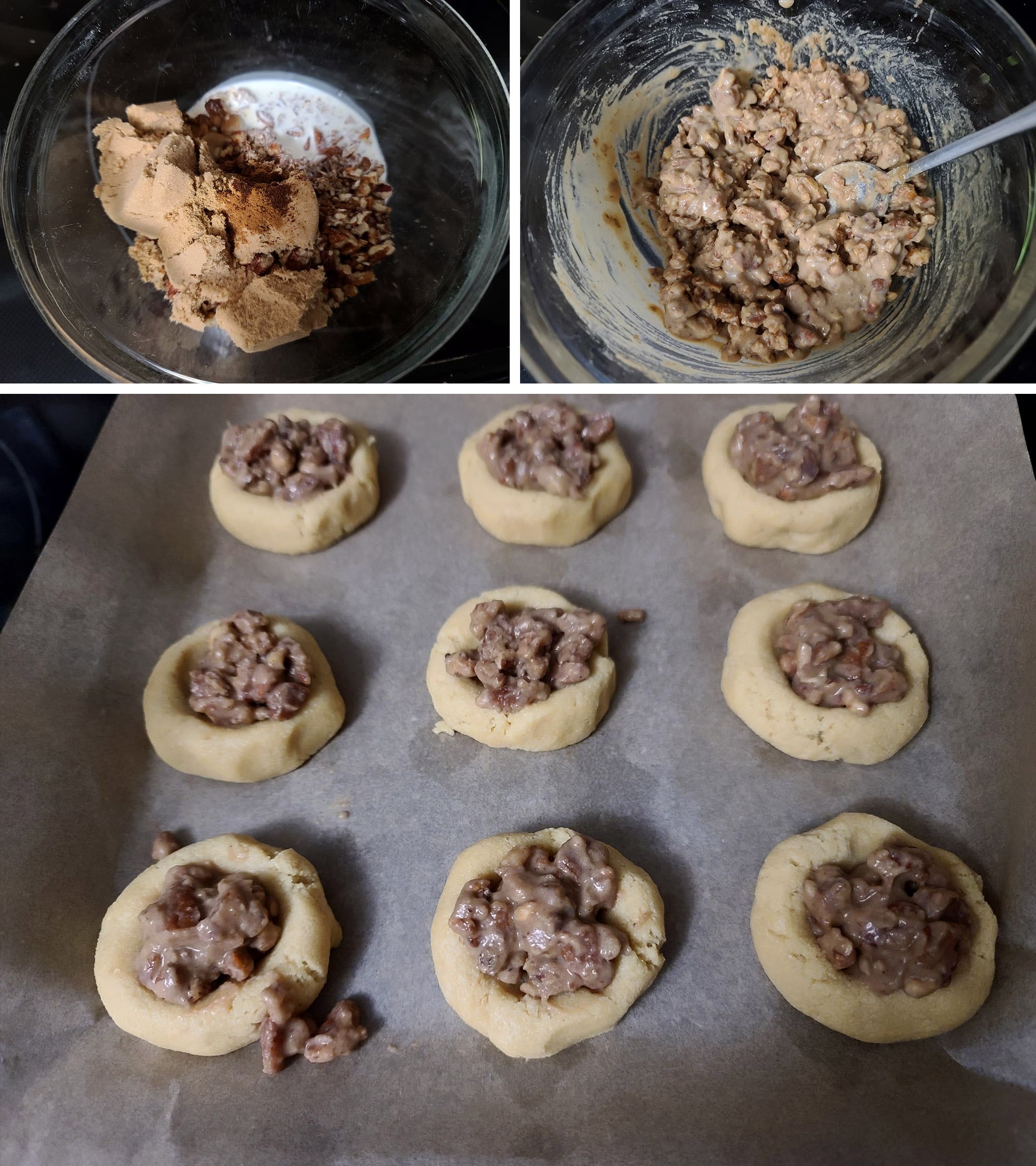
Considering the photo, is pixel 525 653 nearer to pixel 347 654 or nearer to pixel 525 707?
pixel 525 707

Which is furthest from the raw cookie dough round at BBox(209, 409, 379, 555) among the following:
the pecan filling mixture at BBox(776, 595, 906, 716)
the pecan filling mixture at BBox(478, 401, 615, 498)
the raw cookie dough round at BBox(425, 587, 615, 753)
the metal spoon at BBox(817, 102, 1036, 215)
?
the metal spoon at BBox(817, 102, 1036, 215)

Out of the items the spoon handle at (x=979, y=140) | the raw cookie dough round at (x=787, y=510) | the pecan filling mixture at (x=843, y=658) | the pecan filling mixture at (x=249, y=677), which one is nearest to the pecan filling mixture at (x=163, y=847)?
the pecan filling mixture at (x=249, y=677)

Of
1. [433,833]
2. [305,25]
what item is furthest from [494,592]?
[305,25]

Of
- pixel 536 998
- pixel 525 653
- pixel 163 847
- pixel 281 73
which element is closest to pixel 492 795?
pixel 525 653

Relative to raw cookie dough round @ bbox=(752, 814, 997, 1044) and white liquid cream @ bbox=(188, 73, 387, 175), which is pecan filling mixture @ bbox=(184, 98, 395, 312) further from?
raw cookie dough round @ bbox=(752, 814, 997, 1044)

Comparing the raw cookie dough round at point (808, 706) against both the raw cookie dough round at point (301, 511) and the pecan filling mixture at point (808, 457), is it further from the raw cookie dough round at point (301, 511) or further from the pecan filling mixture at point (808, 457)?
the raw cookie dough round at point (301, 511)
